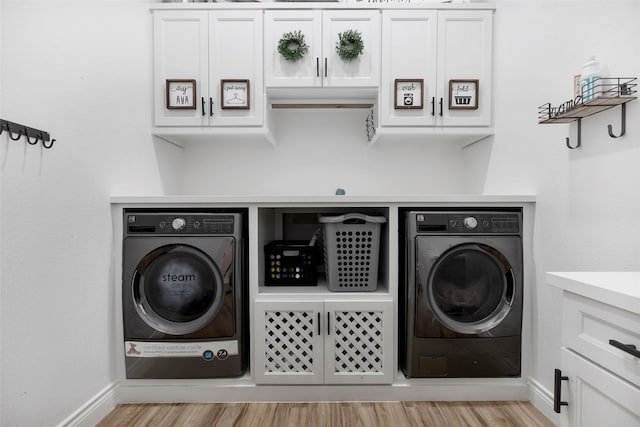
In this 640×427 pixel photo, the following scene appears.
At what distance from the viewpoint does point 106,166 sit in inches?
64.6

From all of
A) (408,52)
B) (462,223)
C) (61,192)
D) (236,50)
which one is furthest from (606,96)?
(61,192)

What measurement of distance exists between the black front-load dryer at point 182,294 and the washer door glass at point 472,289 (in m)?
1.02

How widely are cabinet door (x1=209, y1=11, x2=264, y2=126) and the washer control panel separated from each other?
0.81m

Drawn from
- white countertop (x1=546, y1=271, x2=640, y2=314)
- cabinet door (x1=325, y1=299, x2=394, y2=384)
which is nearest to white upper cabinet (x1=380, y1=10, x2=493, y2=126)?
cabinet door (x1=325, y1=299, x2=394, y2=384)

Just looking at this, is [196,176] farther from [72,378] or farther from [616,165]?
[616,165]

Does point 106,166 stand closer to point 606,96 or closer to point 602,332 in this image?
point 602,332

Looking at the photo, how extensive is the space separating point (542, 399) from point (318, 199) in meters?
1.43

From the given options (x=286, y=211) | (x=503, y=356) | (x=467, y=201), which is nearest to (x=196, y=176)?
(x=286, y=211)

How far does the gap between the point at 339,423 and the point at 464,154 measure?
6.25 ft

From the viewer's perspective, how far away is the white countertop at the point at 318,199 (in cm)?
168

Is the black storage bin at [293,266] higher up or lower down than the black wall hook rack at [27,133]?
lower down

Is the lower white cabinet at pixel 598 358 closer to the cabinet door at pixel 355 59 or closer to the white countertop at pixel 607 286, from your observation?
the white countertop at pixel 607 286

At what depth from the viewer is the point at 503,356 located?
1715 millimetres

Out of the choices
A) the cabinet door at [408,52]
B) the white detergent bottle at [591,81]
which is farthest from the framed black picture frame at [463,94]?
the white detergent bottle at [591,81]
